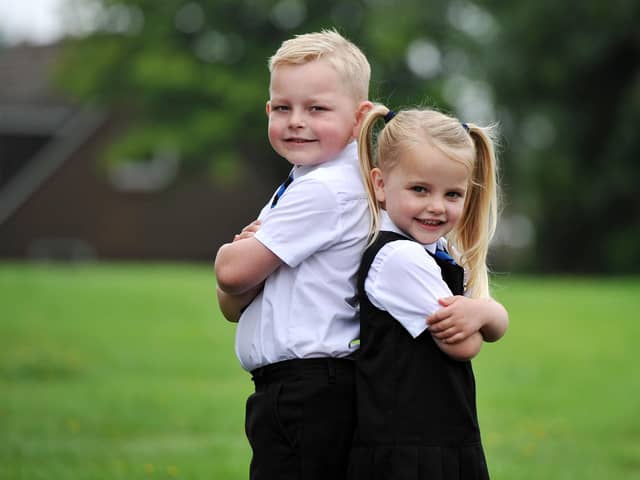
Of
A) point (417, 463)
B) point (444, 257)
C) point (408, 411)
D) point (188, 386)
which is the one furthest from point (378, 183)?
point (188, 386)

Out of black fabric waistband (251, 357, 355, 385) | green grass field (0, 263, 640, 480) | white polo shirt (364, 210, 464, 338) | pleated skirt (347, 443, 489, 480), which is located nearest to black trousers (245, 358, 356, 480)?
black fabric waistband (251, 357, 355, 385)

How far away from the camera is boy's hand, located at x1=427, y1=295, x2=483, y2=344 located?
3.18 m

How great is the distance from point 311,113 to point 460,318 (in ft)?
2.73

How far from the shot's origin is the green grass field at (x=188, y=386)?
6719 millimetres

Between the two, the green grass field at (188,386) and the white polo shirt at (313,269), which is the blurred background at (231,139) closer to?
the green grass field at (188,386)

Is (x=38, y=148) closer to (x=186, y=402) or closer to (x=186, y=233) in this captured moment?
(x=186, y=233)

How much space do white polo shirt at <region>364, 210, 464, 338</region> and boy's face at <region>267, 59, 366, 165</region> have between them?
0.45 m

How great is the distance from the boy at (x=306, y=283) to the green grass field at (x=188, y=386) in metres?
1.18

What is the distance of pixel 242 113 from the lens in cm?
3569

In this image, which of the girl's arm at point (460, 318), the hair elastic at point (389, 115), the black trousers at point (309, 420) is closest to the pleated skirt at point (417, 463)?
the black trousers at point (309, 420)

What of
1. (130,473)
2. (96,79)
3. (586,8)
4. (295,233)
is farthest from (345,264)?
(96,79)

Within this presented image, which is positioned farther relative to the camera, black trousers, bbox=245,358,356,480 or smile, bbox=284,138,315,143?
smile, bbox=284,138,315,143

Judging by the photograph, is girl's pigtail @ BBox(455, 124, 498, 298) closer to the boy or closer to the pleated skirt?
the boy

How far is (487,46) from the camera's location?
34875 mm
